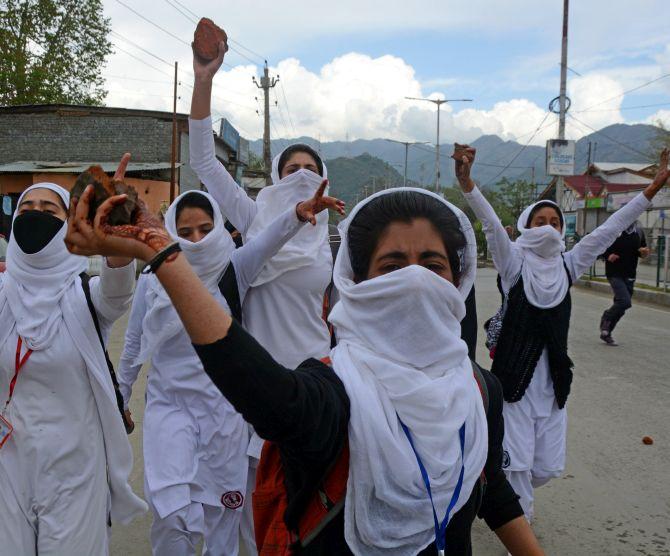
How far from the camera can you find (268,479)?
1444 millimetres

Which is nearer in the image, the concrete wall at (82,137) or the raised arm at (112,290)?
the raised arm at (112,290)

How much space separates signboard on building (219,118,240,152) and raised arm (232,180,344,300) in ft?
74.5

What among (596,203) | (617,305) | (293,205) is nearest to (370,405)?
(293,205)

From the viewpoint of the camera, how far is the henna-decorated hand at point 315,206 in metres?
2.84

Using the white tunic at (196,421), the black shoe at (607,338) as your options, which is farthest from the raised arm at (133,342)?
the black shoe at (607,338)

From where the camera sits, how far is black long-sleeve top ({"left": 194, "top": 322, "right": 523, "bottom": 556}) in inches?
45.8

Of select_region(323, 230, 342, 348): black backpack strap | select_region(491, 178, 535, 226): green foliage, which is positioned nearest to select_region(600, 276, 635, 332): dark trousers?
select_region(323, 230, 342, 348): black backpack strap

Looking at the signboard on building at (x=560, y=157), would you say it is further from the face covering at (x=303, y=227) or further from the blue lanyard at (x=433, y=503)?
the blue lanyard at (x=433, y=503)

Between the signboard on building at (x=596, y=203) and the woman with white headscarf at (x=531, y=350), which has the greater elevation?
the signboard on building at (x=596, y=203)

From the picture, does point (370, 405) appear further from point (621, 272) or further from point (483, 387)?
point (621, 272)

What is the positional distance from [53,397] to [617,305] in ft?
27.0

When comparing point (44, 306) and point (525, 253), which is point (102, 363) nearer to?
point (44, 306)

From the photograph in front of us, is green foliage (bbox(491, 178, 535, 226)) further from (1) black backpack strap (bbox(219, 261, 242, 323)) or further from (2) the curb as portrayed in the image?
(1) black backpack strap (bbox(219, 261, 242, 323))

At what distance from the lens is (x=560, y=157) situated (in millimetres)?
19453
